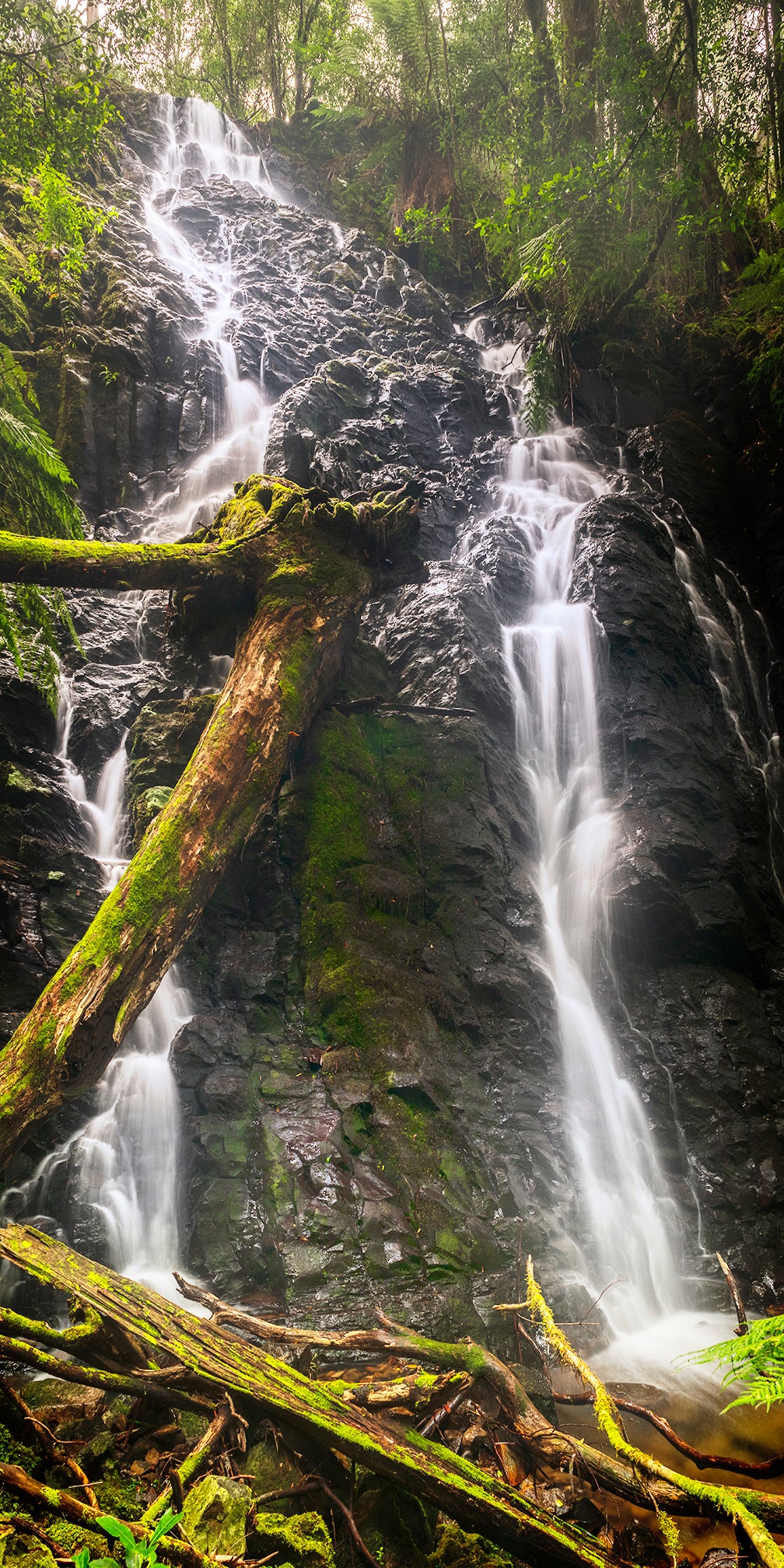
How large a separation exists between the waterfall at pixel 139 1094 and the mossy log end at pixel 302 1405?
1.39m

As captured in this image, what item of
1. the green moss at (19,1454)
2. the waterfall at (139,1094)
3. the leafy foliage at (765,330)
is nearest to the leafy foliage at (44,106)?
the waterfall at (139,1094)

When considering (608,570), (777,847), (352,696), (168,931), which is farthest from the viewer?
(608,570)

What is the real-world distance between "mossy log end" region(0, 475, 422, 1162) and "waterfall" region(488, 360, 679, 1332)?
2.46 m

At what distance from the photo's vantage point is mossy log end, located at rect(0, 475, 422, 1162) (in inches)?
128

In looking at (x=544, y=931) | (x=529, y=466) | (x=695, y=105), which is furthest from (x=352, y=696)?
(x=695, y=105)

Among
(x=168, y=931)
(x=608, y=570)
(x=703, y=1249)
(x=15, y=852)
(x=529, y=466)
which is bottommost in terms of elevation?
(x=703, y=1249)

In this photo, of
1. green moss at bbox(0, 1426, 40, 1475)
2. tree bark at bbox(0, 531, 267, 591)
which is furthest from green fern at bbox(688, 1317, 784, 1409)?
tree bark at bbox(0, 531, 267, 591)

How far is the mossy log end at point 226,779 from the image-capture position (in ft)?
10.7

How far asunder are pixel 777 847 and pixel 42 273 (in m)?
12.3

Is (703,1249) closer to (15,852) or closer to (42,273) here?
(15,852)

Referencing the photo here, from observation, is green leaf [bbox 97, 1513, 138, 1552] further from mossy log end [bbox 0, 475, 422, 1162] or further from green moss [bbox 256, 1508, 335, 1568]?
mossy log end [bbox 0, 475, 422, 1162]

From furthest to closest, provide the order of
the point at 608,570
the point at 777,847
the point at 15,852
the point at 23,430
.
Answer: the point at 608,570 → the point at 777,847 → the point at 15,852 → the point at 23,430

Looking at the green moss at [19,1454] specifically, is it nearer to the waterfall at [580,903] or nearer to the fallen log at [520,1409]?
the fallen log at [520,1409]

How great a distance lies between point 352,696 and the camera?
20.9 ft
